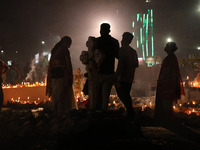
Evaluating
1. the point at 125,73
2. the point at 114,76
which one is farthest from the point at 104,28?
the point at 125,73

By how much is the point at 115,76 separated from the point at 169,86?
166cm

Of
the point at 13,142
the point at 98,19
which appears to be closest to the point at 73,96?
the point at 13,142

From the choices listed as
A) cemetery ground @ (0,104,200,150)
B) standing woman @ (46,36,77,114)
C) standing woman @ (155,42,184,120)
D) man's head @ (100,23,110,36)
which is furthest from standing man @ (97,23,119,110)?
standing woman @ (46,36,77,114)

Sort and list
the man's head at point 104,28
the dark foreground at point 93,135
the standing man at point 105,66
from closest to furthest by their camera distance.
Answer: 1. the dark foreground at point 93,135
2. the standing man at point 105,66
3. the man's head at point 104,28

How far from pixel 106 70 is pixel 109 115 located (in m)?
0.95

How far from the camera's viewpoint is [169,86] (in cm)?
532

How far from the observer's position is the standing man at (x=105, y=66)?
436 cm

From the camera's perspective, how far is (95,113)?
4117 millimetres

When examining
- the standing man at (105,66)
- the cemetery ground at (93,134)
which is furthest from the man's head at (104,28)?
the cemetery ground at (93,134)

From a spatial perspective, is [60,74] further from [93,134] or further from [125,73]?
[93,134]

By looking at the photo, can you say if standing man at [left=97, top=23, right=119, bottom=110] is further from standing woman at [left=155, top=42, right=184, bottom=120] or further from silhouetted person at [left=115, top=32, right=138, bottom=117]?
standing woman at [left=155, top=42, right=184, bottom=120]

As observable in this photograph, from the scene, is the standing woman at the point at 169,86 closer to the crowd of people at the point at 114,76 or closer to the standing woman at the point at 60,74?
the crowd of people at the point at 114,76

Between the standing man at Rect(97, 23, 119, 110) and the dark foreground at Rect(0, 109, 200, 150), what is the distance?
0.39 meters

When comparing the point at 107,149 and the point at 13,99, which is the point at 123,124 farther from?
the point at 13,99
